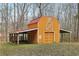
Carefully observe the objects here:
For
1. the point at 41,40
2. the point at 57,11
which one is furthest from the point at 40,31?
the point at 57,11

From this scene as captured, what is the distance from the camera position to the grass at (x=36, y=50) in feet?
8.12

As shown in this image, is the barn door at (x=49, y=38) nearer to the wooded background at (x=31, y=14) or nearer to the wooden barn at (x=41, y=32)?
the wooden barn at (x=41, y=32)

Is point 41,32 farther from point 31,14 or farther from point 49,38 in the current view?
point 31,14

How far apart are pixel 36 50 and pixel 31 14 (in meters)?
0.34

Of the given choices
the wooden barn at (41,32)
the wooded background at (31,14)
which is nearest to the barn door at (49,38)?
the wooden barn at (41,32)

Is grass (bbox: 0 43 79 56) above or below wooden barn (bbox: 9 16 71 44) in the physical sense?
below

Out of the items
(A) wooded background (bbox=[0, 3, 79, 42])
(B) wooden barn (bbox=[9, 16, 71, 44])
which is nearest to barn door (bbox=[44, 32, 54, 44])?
(B) wooden barn (bbox=[9, 16, 71, 44])

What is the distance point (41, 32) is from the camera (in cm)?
246

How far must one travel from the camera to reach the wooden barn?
245cm

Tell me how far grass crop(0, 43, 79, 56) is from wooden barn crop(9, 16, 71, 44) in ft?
0.15

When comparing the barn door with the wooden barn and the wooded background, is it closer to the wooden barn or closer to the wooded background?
the wooden barn

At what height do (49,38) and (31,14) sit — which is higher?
(31,14)

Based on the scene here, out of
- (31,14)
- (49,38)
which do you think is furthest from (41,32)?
(31,14)

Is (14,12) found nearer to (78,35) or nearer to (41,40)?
(41,40)
